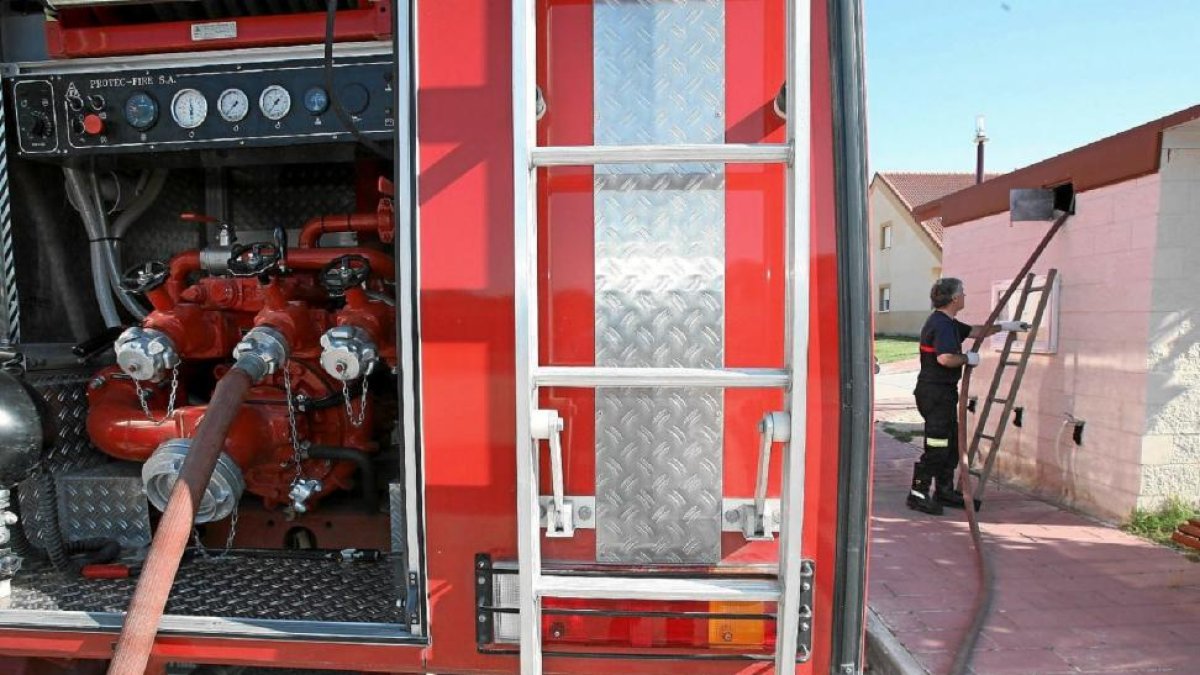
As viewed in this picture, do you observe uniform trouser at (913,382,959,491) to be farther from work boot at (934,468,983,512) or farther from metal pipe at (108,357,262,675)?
metal pipe at (108,357,262,675)

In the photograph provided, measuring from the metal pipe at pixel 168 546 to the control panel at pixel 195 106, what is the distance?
3.64 ft

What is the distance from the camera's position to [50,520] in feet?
9.47

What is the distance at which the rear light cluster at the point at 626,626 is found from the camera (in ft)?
6.52

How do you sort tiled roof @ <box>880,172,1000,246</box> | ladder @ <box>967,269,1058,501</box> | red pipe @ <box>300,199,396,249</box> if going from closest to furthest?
red pipe @ <box>300,199,396,249</box>
ladder @ <box>967,269,1058,501</box>
tiled roof @ <box>880,172,1000,246</box>

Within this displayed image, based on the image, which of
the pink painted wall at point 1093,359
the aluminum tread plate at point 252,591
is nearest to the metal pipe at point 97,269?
the aluminum tread plate at point 252,591

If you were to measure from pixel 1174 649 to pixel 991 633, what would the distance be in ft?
2.73

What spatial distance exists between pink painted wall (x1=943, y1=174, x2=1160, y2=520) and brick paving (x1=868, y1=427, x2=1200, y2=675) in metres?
0.43

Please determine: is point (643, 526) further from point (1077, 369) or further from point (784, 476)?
point (1077, 369)

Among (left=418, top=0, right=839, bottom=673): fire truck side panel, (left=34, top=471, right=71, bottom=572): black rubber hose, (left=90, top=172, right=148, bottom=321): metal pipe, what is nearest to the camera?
(left=418, top=0, right=839, bottom=673): fire truck side panel

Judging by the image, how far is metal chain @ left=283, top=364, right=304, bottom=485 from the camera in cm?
298

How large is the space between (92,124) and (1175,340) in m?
6.56

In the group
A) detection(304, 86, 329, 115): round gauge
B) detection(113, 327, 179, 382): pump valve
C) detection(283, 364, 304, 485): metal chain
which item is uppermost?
detection(304, 86, 329, 115): round gauge

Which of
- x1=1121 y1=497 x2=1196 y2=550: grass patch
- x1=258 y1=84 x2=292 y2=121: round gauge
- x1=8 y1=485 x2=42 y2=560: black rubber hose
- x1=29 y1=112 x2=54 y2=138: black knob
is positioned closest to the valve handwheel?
x1=258 y1=84 x2=292 y2=121: round gauge

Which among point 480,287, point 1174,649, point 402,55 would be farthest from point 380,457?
point 1174,649
